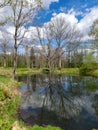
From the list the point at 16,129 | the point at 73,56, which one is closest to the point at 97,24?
the point at 16,129

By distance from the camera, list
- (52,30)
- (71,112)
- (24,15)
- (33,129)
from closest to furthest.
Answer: (33,129)
(71,112)
(24,15)
(52,30)

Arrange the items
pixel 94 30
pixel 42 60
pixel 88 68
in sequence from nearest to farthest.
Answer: pixel 94 30, pixel 88 68, pixel 42 60

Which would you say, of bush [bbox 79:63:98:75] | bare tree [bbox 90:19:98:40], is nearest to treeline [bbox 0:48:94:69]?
bush [bbox 79:63:98:75]

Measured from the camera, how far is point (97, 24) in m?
53.8

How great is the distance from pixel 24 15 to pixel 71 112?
1954 cm

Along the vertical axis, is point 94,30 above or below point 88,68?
above

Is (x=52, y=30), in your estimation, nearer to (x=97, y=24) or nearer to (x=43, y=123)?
(x=97, y=24)

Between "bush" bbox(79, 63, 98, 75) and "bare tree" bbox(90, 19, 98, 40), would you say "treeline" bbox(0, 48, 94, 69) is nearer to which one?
"bush" bbox(79, 63, 98, 75)

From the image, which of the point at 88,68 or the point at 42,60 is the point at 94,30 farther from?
the point at 42,60

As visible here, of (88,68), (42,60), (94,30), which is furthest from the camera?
(42,60)

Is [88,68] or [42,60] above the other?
[42,60]

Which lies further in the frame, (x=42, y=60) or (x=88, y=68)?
(x=42, y=60)

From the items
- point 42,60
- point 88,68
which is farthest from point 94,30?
point 42,60

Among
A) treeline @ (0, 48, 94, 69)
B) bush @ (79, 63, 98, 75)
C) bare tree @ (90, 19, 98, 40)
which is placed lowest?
bush @ (79, 63, 98, 75)
